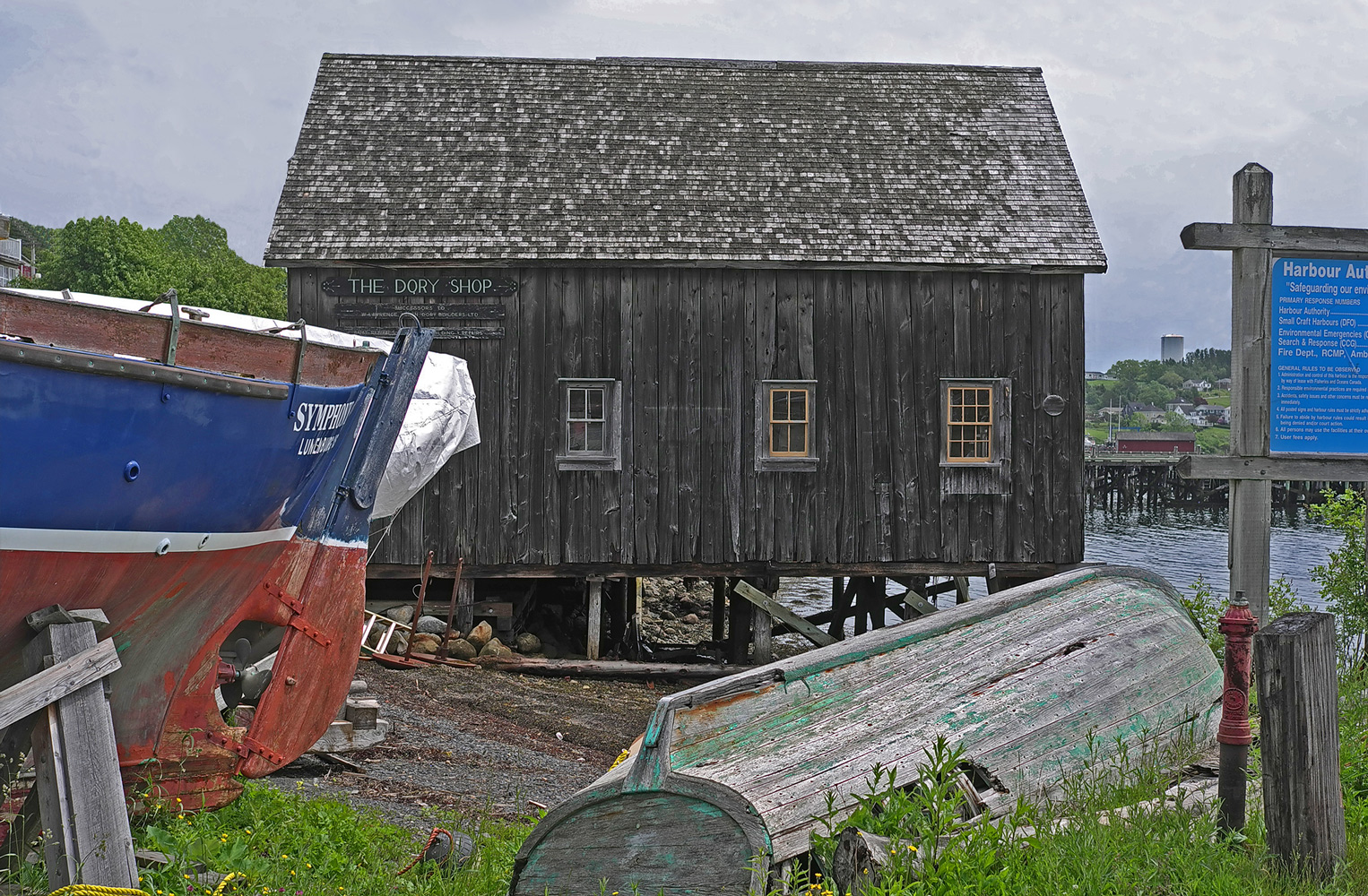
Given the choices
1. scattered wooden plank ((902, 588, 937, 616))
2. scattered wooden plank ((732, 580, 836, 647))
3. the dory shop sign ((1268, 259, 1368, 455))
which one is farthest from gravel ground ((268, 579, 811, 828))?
the dory shop sign ((1268, 259, 1368, 455))

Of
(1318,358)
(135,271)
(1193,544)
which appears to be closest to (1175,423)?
(1193,544)

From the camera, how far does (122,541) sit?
5.15 m

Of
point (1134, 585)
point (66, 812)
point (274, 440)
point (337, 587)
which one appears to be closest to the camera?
point (66, 812)

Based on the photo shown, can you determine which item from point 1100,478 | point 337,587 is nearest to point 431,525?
point 337,587

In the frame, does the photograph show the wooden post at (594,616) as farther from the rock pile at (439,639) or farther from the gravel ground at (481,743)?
the rock pile at (439,639)

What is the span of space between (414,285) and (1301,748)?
11352 mm

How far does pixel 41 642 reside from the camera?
4.85m

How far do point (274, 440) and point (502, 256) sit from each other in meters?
7.73

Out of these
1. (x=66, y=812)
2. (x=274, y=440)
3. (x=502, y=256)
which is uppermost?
(x=502, y=256)

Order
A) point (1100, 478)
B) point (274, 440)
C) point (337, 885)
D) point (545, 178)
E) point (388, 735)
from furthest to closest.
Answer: point (1100, 478)
point (545, 178)
point (388, 735)
point (274, 440)
point (337, 885)

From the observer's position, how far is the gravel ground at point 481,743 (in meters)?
7.57

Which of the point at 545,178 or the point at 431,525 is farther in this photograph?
the point at 545,178

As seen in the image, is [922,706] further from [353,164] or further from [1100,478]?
[1100,478]

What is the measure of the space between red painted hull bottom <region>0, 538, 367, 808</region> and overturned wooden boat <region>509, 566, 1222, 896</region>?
240 cm
